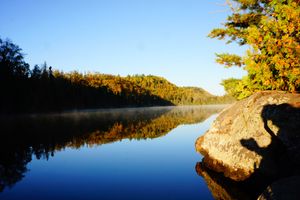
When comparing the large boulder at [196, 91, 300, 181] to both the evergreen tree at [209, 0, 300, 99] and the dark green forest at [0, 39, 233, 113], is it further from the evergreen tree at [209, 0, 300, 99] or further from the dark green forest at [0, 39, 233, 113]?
the dark green forest at [0, 39, 233, 113]

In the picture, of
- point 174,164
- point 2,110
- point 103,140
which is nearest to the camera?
point 174,164

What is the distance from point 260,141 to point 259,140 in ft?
0.27

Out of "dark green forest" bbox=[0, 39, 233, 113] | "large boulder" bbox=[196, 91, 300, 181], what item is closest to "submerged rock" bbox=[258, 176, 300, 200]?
"large boulder" bbox=[196, 91, 300, 181]

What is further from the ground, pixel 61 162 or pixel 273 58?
pixel 273 58

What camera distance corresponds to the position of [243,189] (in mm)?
9648

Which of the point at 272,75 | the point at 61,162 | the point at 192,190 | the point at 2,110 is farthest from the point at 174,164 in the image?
the point at 2,110

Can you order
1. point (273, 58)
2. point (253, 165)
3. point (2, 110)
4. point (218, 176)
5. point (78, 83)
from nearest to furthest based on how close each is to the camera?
point (253, 165)
point (218, 176)
point (273, 58)
point (2, 110)
point (78, 83)

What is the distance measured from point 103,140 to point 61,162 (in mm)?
7897

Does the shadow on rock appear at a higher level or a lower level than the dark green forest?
lower

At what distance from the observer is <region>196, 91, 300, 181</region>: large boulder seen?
963cm

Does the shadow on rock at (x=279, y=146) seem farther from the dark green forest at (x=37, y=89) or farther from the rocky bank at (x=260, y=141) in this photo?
the dark green forest at (x=37, y=89)

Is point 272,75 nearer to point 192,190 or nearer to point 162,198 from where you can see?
point 192,190

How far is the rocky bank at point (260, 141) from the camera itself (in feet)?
31.4

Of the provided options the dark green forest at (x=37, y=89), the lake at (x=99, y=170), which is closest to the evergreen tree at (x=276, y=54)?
the lake at (x=99, y=170)
